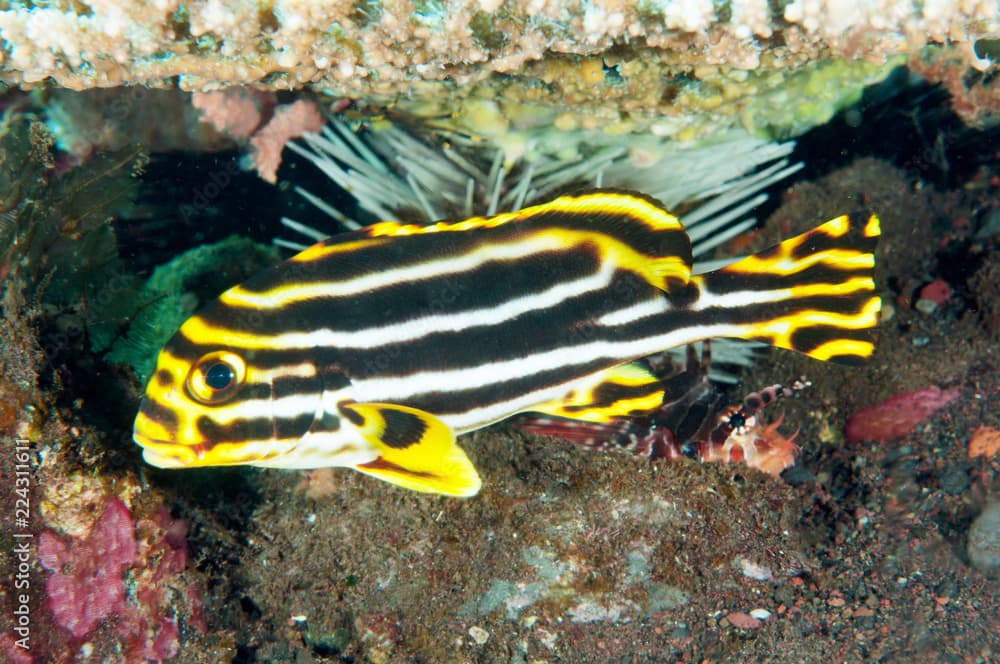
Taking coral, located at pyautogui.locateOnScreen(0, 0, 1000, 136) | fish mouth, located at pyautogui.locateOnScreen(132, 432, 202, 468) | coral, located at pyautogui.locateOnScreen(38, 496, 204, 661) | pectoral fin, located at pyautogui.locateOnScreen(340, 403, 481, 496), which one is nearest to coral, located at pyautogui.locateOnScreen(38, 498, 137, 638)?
coral, located at pyautogui.locateOnScreen(38, 496, 204, 661)

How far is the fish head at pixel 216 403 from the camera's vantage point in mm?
2383

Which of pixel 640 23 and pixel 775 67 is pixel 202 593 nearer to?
pixel 640 23

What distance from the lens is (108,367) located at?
10.5ft

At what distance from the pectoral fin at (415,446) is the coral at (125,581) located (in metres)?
1.30

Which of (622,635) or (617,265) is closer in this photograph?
(617,265)

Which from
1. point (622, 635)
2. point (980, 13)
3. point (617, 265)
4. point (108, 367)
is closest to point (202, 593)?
point (108, 367)

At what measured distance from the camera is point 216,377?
237cm

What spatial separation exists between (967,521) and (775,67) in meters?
2.87

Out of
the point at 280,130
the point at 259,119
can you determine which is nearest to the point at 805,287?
the point at 280,130

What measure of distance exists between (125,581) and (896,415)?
4.45 meters

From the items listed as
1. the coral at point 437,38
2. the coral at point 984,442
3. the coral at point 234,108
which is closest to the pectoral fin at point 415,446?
the coral at point 437,38
